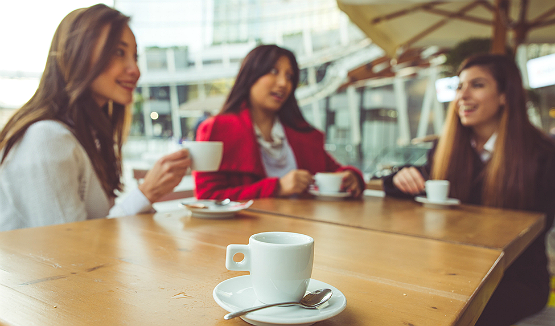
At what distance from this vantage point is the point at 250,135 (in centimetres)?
194

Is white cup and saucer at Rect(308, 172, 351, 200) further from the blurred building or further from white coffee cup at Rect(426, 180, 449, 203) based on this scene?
the blurred building

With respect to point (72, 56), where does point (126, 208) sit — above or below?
below

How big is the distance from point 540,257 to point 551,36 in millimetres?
4134

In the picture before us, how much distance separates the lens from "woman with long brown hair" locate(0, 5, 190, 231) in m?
1.11

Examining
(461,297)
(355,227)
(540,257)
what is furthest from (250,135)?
(461,297)

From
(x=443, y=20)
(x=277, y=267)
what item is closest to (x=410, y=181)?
(x=277, y=267)

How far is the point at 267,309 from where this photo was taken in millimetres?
482

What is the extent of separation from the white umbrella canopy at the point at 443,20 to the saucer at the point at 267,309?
2696 millimetres

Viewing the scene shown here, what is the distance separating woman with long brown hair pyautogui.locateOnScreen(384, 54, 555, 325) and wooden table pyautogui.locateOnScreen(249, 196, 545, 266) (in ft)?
0.54

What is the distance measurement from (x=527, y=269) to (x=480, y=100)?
0.86m

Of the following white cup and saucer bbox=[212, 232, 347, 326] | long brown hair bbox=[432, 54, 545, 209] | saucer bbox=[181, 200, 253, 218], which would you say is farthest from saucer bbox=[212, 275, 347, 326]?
long brown hair bbox=[432, 54, 545, 209]

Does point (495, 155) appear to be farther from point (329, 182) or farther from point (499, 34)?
point (499, 34)

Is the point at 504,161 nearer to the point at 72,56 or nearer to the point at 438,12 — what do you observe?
the point at 72,56

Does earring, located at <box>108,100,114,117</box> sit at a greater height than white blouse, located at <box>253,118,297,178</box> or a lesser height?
greater
